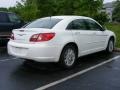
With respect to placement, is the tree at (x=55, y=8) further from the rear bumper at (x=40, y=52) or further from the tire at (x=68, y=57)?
the rear bumper at (x=40, y=52)

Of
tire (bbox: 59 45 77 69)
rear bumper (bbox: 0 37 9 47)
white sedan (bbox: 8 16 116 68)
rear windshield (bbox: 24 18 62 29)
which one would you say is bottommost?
rear bumper (bbox: 0 37 9 47)

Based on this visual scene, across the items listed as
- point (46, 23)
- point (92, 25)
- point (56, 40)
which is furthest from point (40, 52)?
point (92, 25)

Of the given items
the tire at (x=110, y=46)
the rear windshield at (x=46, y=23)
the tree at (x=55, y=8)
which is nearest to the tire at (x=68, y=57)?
the rear windshield at (x=46, y=23)

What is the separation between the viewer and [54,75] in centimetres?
739

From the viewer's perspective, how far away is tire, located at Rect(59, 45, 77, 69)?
7.95 meters

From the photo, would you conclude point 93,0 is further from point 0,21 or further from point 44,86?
point 44,86

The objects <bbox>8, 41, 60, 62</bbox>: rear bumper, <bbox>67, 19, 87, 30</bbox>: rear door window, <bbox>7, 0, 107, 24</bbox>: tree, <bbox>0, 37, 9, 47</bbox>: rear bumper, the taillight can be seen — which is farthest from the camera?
<bbox>7, 0, 107, 24</bbox>: tree

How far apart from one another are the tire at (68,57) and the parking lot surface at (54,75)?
18 cm

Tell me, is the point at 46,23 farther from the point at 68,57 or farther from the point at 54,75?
the point at 54,75

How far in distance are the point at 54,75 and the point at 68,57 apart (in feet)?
3.18

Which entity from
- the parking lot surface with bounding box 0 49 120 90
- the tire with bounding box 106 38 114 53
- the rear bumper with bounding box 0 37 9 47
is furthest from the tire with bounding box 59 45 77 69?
the rear bumper with bounding box 0 37 9 47

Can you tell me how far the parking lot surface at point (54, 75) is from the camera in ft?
21.0

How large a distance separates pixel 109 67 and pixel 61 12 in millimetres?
32011

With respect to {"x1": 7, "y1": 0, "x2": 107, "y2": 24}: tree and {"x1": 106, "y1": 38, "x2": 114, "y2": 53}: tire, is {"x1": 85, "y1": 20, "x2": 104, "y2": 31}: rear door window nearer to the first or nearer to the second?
{"x1": 106, "y1": 38, "x2": 114, "y2": 53}: tire
